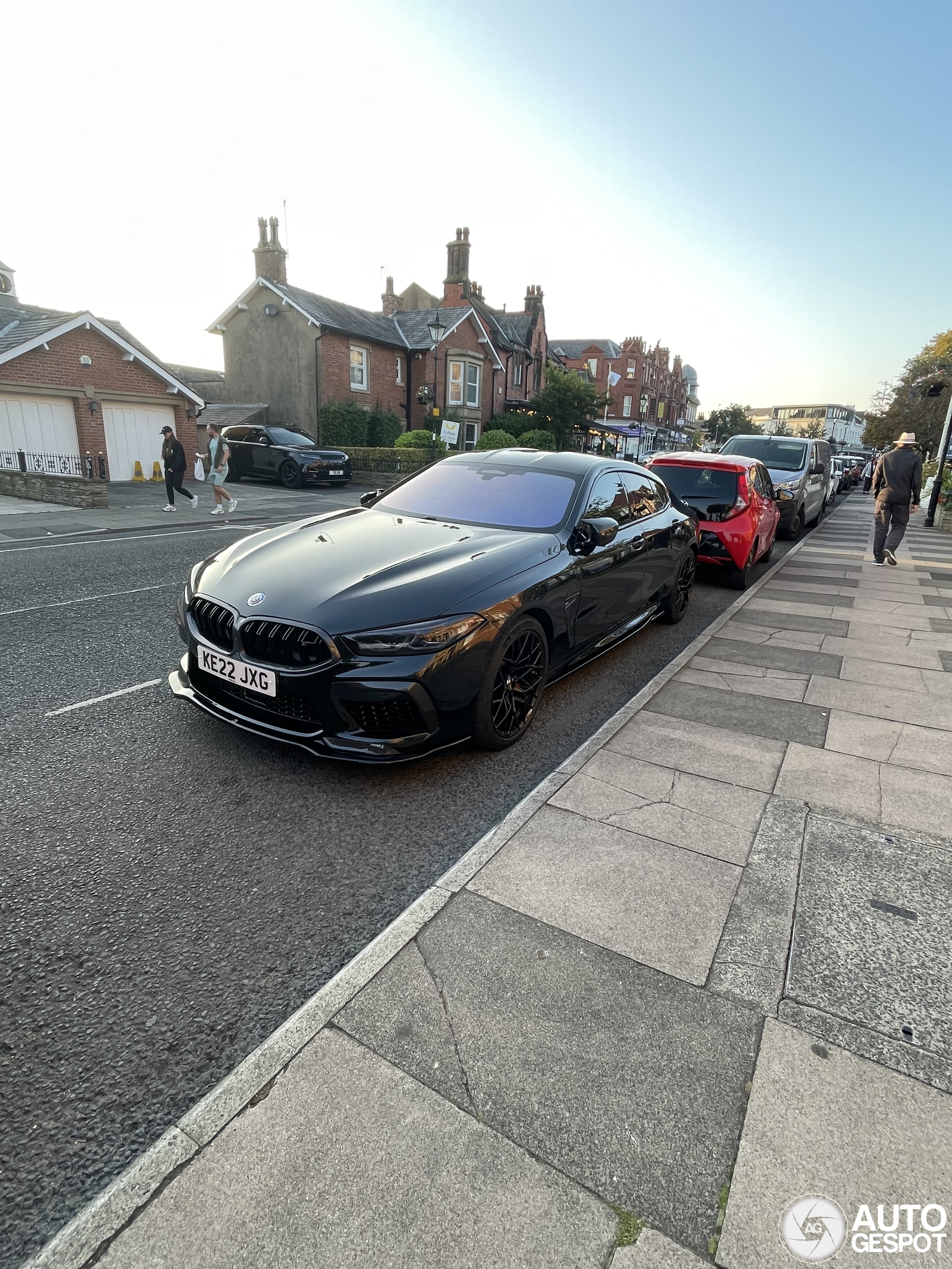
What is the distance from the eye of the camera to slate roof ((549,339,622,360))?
73.3 m

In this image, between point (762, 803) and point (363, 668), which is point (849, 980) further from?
point (363, 668)

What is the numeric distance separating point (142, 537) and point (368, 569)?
996cm

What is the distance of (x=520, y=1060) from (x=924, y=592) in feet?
29.4

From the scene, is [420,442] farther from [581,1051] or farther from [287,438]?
[581,1051]

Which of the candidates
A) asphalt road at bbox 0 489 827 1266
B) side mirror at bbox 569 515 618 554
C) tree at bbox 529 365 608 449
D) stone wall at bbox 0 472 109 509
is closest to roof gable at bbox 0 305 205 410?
stone wall at bbox 0 472 109 509

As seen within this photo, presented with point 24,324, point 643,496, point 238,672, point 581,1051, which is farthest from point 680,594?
point 24,324

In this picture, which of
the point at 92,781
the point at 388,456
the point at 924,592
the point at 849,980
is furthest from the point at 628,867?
the point at 388,456

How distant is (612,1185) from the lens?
→ 155 centimetres

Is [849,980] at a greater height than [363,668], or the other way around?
[363,668]

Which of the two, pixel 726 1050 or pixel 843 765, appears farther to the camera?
pixel 843 765

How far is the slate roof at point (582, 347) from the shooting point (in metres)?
73.3

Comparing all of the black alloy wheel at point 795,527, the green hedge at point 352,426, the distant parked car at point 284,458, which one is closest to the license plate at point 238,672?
the black alloy wheel at point 795,527

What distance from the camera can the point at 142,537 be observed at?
1184cm

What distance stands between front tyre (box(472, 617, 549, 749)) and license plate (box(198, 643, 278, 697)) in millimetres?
1024
